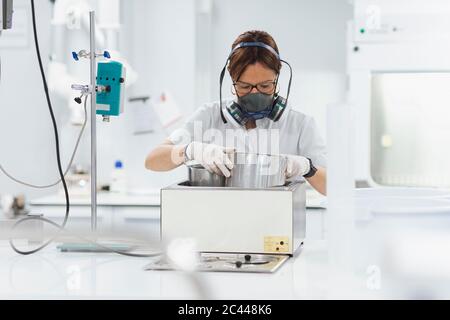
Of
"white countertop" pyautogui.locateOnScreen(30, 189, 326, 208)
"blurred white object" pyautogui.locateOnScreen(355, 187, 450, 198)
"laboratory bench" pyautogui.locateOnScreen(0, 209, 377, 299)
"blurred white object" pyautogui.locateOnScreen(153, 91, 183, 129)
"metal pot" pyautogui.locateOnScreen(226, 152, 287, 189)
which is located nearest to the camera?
"laboratory bench" pyautogui.locateOnScreen(0, 209, 377, 299)

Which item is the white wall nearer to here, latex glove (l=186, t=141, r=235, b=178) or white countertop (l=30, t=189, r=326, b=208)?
white countertop (l=30, t=189, r=326, b=208)

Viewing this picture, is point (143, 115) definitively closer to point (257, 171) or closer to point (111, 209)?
point (111, 209)

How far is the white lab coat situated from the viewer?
2.33m

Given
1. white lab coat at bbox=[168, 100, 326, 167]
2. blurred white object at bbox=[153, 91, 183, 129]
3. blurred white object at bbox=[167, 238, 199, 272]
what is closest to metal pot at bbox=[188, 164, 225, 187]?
blurred white object at bbox=[167, 238, 199, 272]

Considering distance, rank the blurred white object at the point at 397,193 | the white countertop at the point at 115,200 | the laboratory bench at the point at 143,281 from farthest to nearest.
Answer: the white countertop at the point at 115,200 → the blurred white object at the point at 397,193 → the laboratory bench at the point at 143,281

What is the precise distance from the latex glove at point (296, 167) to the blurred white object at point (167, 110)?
1.71m

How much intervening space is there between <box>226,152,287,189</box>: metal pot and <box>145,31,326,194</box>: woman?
397 mm

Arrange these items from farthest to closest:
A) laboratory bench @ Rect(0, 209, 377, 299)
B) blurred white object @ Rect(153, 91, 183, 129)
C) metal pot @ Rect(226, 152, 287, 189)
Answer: blurred white object @ Rect(153, 91, 183, 129) → metal pot @ Rect(226, 152, 287, 189) → laboratory bench @ Rect(0, 209, 377, 299)

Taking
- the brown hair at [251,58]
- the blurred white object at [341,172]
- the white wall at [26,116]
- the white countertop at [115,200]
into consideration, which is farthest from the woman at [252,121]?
the white wall at [26,116]

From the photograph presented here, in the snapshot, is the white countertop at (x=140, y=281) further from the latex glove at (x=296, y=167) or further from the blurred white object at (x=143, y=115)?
the blurred white object at (x=143, y=115)

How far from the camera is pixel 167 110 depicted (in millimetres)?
3449

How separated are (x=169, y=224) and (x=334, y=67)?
2129 millimetres

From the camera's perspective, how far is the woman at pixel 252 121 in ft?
7.00

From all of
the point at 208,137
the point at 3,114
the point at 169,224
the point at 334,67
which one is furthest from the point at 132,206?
the point at 169,224
